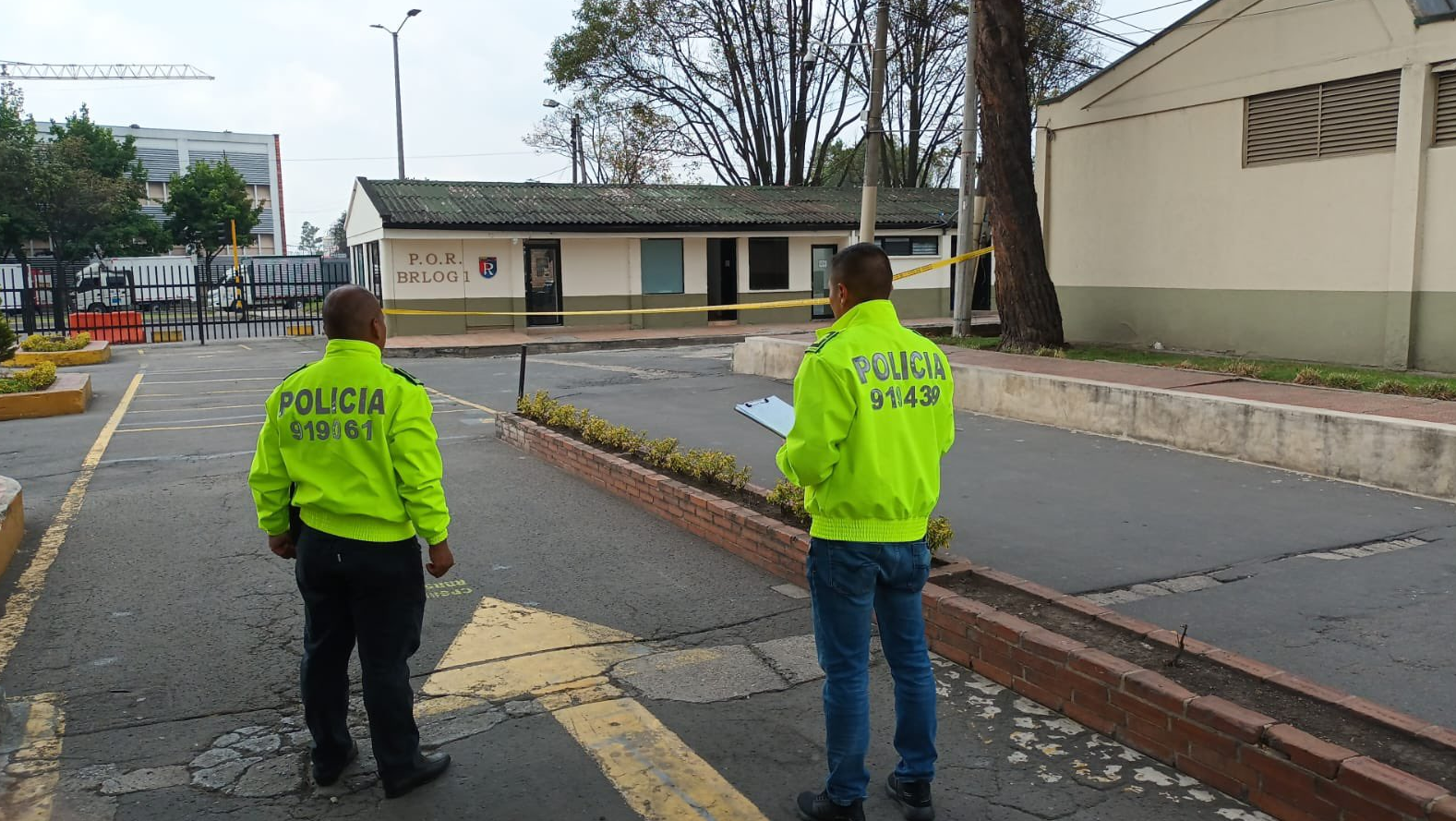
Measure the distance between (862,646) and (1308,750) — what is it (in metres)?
1.45

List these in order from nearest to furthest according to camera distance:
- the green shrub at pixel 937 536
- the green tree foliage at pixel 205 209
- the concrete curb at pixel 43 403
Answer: the green shrub at pixel 937 536 < the concrete curb at pixel 43 403 < the green tree foliage at pixel 205 209

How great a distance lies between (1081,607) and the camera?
16.2ft

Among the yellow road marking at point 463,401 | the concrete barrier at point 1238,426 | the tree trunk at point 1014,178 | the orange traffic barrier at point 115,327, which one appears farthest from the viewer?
the orange traffic barrier at point 115,327

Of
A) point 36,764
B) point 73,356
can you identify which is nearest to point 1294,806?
point 36,764

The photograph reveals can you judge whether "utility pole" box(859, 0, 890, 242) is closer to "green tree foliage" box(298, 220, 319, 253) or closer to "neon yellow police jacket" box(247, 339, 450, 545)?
"neon yellow police jacket" box(247, 339, 450, 545)

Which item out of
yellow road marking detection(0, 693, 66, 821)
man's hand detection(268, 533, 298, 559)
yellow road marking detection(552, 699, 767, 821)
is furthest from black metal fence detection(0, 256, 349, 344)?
yellow road marking detection(552, 699, 767, 821)

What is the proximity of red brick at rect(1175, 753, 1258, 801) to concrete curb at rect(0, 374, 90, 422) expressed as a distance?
14413mm

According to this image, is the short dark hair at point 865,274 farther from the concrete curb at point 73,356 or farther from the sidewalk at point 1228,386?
the concrete curb at point 73,356

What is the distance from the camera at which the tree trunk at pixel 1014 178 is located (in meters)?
15.5

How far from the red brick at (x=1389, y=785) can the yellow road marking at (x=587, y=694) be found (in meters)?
1.85

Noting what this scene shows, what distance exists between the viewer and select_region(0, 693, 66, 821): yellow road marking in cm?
369

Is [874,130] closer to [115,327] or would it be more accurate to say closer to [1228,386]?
[1228,386]

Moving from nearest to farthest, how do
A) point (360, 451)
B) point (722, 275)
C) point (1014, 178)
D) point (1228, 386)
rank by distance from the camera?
point (360, 451) < point (1228, 386) < point (1014, 178) < point (722, 275)

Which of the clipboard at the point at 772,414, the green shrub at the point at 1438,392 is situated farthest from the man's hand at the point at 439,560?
the green shrub at the point at 1438,392
